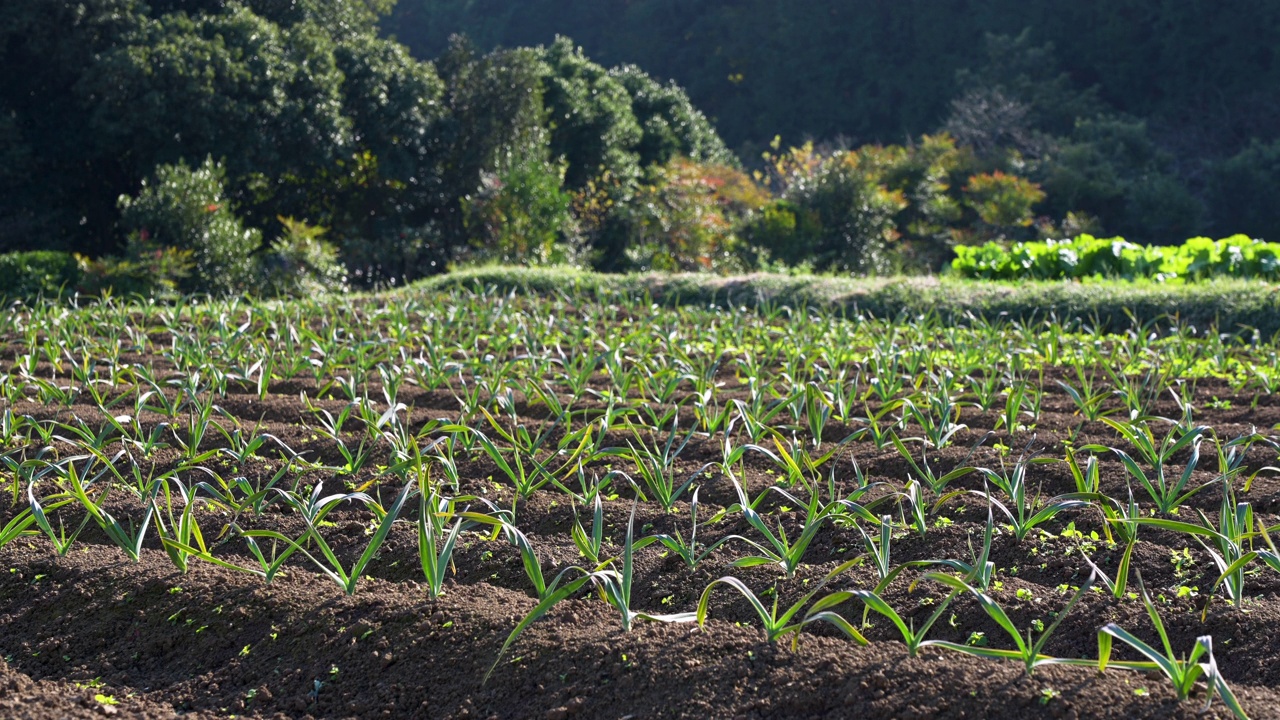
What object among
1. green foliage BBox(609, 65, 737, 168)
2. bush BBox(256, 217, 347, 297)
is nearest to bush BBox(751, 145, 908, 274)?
green foliage BBox(609, 65, 737, 168)

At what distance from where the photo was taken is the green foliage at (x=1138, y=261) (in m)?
8.79

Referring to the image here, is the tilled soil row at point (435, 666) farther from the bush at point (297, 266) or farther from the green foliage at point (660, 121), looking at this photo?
the green foliage at point (660, 121)

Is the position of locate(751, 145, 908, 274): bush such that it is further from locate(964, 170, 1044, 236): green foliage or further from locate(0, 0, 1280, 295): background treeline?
locate(964, 170, 1044, 236): green foliage

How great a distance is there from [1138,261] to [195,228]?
8.69 meters

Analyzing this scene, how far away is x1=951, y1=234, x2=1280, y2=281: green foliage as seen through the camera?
879 centimetres

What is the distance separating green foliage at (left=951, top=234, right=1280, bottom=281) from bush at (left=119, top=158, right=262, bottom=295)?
23.8 ft

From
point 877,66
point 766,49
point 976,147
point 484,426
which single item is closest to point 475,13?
point 766,49

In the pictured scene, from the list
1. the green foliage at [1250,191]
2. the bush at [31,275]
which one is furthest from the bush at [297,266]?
the green foliage at [1250,191]

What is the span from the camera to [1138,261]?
8922 millimetres

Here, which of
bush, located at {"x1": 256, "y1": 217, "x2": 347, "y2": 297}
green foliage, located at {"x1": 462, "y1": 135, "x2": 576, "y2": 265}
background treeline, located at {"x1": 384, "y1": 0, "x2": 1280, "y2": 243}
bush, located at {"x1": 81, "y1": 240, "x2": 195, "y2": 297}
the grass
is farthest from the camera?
background treeline, located at {"x1": 384, "y1": 0, "x2": 1280, "y2": 243}

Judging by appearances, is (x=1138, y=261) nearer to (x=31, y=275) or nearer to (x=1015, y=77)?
(x=31, y=275)

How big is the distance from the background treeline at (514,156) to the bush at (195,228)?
0.09 ft

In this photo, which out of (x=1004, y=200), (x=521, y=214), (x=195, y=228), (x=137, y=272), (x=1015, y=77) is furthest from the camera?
(x=1015, y=77)

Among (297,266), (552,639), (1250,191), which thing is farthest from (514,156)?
(1250,191)
